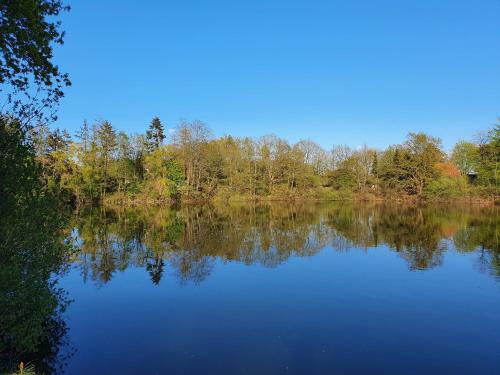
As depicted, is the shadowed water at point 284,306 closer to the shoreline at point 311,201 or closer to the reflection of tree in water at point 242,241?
the reflection of tree in water at point 242,241

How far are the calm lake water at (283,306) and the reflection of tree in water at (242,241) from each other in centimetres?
16

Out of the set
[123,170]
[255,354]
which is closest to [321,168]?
[123,170]

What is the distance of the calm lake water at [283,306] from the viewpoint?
8.84 m

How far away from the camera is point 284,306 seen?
1268cm

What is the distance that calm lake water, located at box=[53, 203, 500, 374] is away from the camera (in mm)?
8836

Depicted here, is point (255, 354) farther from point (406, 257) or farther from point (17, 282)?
point (406, 257)

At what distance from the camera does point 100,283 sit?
15891 mm

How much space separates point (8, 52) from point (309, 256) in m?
17.0

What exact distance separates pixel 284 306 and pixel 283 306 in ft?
0.11

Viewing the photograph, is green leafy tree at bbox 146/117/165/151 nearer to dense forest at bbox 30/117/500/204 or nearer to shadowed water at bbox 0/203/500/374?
dense forest at bbox 30/117/500/204

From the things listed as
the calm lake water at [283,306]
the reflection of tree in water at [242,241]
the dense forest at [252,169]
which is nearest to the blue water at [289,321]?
the calm lake water at [283,306]

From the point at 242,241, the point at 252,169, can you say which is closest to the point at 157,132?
the point at 252,169

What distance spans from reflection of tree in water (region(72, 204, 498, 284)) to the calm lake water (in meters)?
0.16

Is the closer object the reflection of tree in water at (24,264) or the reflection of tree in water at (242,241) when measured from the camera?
the reflection of tree in water at (24,264)
